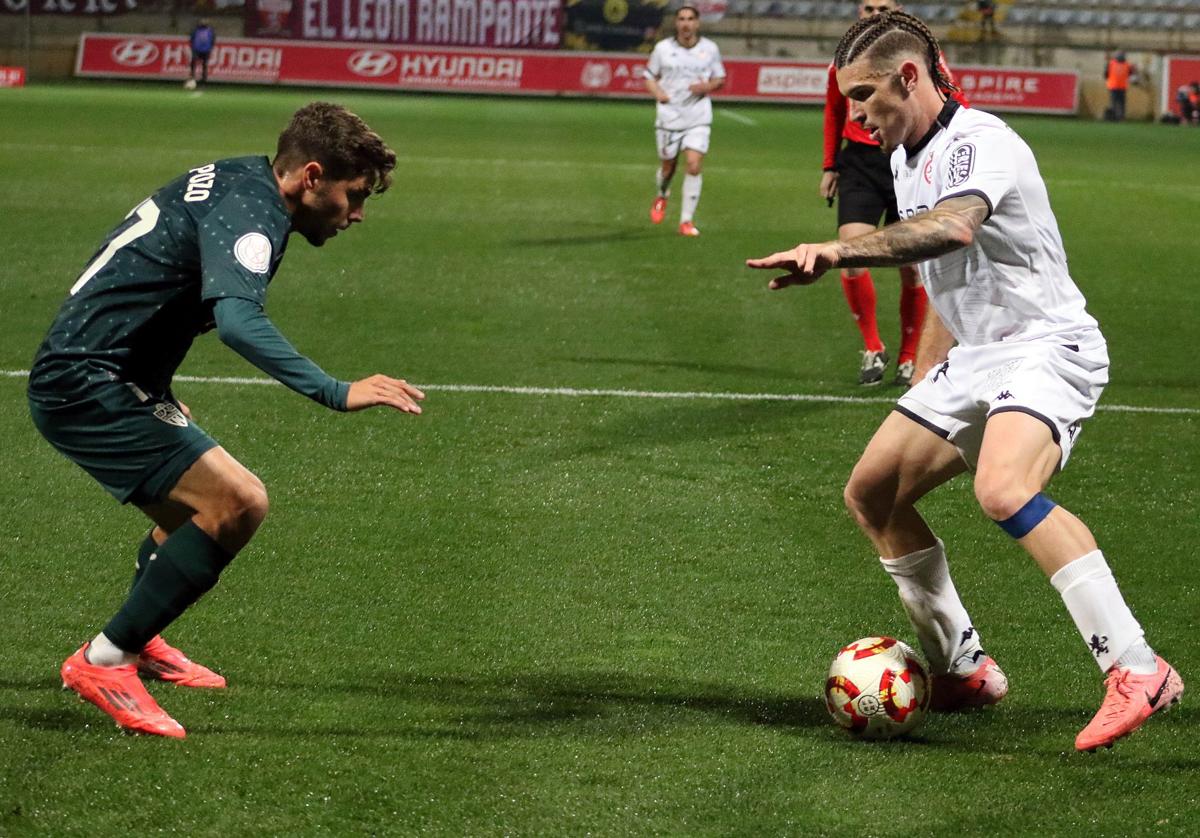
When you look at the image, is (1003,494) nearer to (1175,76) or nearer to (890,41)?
(890,41)

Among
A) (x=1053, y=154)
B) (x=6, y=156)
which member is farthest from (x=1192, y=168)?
(x=6, y=156)

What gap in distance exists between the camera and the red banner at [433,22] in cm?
4431

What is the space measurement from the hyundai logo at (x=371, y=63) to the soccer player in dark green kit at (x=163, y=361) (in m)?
37.8

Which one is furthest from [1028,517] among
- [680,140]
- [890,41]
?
[680,140]

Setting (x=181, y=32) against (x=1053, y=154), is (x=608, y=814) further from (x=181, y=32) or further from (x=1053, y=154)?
(x=181, y=32)

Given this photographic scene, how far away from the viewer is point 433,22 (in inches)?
1774

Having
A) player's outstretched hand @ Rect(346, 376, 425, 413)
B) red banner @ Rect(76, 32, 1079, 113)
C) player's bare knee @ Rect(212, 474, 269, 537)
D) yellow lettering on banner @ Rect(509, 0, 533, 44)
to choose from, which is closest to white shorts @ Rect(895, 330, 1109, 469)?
player's outstretched hand @ Rect(346, 376, 425, 413)

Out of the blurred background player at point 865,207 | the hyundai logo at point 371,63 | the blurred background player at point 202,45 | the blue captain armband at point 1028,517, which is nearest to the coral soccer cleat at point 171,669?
the blue captain armband at point 1028,517

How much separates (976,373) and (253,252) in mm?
2013

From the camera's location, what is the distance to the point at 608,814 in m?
4.00

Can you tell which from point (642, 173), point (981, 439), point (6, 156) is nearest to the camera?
point (981, 439)

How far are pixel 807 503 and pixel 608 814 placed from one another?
130 inches

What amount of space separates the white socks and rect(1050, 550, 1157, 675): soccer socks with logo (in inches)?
101

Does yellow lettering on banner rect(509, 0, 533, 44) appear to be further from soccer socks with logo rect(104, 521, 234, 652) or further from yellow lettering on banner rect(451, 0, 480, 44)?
soccer socks with logo rect(104, 521, 234, 652)
